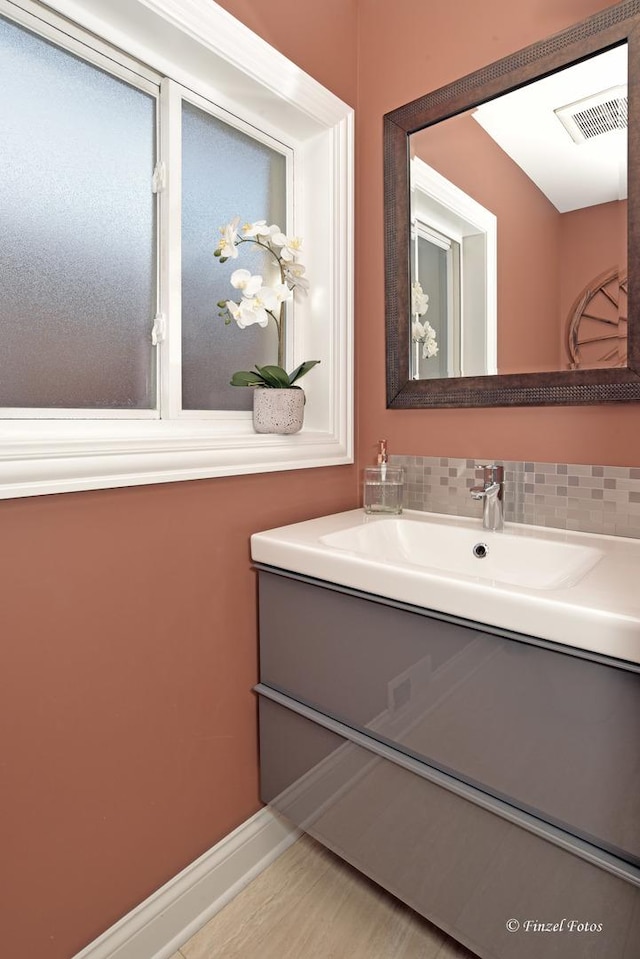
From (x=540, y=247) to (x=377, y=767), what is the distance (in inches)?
44.3

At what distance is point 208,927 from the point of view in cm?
115

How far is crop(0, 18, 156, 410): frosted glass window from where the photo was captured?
38.3 inches

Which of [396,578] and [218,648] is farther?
[218,648]

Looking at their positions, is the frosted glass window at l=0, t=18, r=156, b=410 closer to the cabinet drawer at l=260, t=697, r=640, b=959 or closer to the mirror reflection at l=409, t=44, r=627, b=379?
the mirror reflection at l=409, t=44, r=627, b=379

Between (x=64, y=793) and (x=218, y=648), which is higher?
(x=218, y=648)

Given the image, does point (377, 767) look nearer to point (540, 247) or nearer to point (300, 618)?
point (300, 618)

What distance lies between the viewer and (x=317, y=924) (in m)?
1.14

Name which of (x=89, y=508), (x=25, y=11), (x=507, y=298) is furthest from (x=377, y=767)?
(x=25, y=11)

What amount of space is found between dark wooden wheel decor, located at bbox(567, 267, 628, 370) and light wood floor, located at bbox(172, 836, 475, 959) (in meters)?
1.21

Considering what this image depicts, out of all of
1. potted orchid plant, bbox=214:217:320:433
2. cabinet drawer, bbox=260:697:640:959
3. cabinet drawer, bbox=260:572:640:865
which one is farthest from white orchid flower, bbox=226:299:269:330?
cabinet drawer, bbox=260:697:640:959

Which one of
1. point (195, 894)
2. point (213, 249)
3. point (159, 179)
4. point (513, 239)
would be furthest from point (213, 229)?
point (195, 894)

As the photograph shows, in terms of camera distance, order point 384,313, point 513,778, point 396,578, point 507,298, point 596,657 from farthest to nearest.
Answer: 1. point 384,313
2. point 507,298
3. point 396,578
4. point 513,778
5. point 596,657

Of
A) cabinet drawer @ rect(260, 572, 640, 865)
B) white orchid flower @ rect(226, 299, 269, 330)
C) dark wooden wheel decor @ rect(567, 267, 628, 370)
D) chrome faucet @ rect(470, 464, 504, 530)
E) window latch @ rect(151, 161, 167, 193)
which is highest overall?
window latch @ rect(151, 161, 167, 193)

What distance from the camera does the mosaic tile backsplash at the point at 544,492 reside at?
1.12 metres
